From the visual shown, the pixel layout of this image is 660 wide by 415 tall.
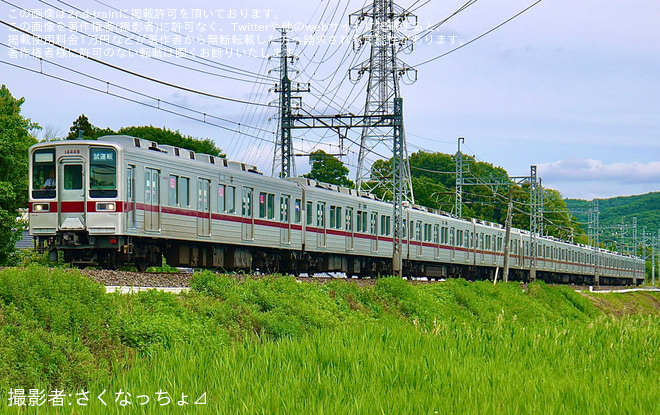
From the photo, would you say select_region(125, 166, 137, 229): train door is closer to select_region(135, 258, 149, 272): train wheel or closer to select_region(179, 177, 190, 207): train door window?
select_region(135, 258, 149, 272): train wheel

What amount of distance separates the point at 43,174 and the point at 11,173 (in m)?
20.4

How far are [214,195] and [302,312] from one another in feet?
26.2

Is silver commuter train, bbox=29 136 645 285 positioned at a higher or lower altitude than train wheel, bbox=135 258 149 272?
higher

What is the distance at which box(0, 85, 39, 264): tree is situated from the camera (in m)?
36.5

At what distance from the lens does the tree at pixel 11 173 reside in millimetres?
36531

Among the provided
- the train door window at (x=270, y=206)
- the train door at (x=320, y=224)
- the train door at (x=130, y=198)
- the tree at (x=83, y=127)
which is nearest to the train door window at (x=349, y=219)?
the train door at (x=320, y=224)

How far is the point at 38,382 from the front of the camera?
26.6 feet

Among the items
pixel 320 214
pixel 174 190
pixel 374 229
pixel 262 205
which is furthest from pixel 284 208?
pixel 374 229

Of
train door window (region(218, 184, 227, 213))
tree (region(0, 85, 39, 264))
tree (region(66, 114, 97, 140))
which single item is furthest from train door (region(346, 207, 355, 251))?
tree (region(66, 114, 97, 140))

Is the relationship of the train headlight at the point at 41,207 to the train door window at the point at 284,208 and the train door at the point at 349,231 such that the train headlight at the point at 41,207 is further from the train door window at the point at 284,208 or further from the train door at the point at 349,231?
the train door at the point at 349,231

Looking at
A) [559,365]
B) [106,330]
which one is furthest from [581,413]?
[106,330]

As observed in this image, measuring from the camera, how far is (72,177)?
18234 millimetres

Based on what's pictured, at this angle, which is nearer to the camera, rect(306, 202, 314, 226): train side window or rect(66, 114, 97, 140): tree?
rect(306, 202, 314, 226): train side window

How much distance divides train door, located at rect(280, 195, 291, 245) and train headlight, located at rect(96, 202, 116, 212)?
7.79m
